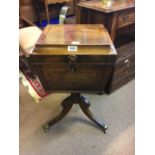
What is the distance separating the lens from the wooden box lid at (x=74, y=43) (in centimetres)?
118

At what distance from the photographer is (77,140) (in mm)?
1591

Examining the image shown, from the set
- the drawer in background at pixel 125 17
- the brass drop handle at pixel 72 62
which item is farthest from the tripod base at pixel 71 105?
the drawer in background at pixel 125 17

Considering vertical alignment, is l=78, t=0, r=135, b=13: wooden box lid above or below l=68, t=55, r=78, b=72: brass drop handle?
above

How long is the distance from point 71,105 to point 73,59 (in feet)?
1.82

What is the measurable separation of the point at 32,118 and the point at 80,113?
46cm

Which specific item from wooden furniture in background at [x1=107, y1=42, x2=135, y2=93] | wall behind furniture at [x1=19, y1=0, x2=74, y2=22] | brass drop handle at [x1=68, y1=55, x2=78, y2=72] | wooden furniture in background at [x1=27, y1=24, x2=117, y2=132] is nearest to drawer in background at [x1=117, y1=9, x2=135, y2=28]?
wooden furniture in background at [x1=107, y1=42, x2=135, y2=93]

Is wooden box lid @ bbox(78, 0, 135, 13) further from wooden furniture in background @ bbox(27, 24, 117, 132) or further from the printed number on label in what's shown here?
the printed number on label

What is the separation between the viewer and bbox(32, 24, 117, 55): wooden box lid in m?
1.18

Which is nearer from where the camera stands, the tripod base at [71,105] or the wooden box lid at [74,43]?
the wooden box lid at [74,43]

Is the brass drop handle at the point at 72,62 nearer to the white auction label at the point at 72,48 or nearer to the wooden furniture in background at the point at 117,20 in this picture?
the white auction label at the point at 72,48

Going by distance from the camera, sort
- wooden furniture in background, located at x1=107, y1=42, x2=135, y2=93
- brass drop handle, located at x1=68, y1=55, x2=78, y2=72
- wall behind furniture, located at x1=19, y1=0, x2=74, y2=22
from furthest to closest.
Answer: wall behind furniture, located at x1=19, y1=0, x2=74, y2=22, wooden furniture in background, located at x1=107, y1=42, x2=135, y2=93, brass drop handle, located at x1=68, y1=55, x2=78, y2=72

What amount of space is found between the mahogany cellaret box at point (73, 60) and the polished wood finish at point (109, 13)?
43 cm

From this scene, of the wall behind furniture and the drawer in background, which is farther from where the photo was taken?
the wall behind furniture

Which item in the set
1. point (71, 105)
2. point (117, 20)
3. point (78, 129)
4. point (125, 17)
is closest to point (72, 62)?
point (71, 105)
